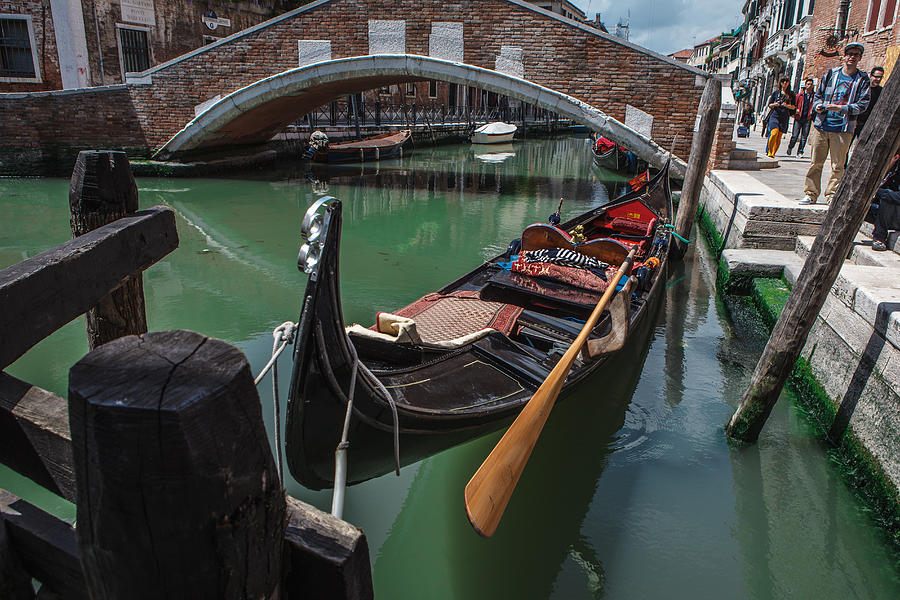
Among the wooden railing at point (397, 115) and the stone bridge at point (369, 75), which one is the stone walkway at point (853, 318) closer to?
the stone bridge at point (369, 75)

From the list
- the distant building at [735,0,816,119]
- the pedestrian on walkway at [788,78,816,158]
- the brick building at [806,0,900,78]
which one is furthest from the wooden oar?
the distant building at [735,0,816,119]

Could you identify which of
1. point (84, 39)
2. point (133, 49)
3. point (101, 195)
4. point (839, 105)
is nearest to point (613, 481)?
point (101, 195)

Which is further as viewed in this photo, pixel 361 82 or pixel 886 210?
pixel 361 82

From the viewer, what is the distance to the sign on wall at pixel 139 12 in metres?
10.2

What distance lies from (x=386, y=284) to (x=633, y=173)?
831 centimetres

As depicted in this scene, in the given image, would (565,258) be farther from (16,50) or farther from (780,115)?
(16,50)

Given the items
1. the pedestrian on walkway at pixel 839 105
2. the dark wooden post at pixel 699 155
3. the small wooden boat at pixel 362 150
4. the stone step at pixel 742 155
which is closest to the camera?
the pedestrian on walkway at pixel 839 105

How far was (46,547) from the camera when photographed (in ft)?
2.28

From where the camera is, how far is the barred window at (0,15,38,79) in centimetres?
941

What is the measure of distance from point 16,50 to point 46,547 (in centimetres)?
1155

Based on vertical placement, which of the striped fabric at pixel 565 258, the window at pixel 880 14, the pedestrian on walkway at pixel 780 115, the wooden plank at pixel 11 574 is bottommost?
the striped fabric at pixel 565 258


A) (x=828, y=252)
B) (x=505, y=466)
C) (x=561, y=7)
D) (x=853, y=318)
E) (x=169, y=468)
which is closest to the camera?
(x=169, y=468)

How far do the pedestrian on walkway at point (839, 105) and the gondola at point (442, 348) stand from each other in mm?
1498

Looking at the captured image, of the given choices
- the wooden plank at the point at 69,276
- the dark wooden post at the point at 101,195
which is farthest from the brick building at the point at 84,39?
the wooden plank at the point at 69,276
